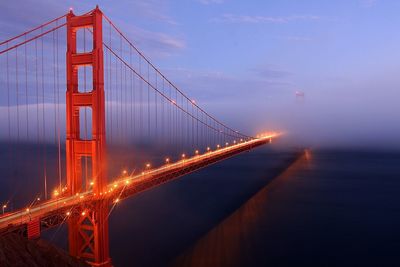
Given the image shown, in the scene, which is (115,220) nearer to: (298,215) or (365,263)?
(298,215)

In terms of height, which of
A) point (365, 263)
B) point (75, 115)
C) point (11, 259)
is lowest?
point (365, 263)

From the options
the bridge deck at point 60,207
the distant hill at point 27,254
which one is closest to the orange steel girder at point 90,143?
the bridge deck at point 60,207

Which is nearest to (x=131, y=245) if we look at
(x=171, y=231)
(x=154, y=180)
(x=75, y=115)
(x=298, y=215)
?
(x=171, y=231)

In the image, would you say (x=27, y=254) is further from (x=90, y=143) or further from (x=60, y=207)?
(x=90, y=143)

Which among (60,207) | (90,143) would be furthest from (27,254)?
(90,143)

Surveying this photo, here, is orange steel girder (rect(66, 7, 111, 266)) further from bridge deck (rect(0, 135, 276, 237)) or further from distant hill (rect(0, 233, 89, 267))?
distant hill (rect(0, 233, 89, 267))

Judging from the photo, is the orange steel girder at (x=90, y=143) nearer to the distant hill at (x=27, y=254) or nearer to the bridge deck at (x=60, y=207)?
the bridge deck at (x=60, y=207)

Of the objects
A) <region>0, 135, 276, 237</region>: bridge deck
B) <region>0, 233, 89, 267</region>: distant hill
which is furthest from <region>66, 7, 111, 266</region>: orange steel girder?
<region>0, 233, 89, 267</region>: distant hill

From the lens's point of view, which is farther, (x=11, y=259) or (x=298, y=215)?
Result: (x=298, y=215)
